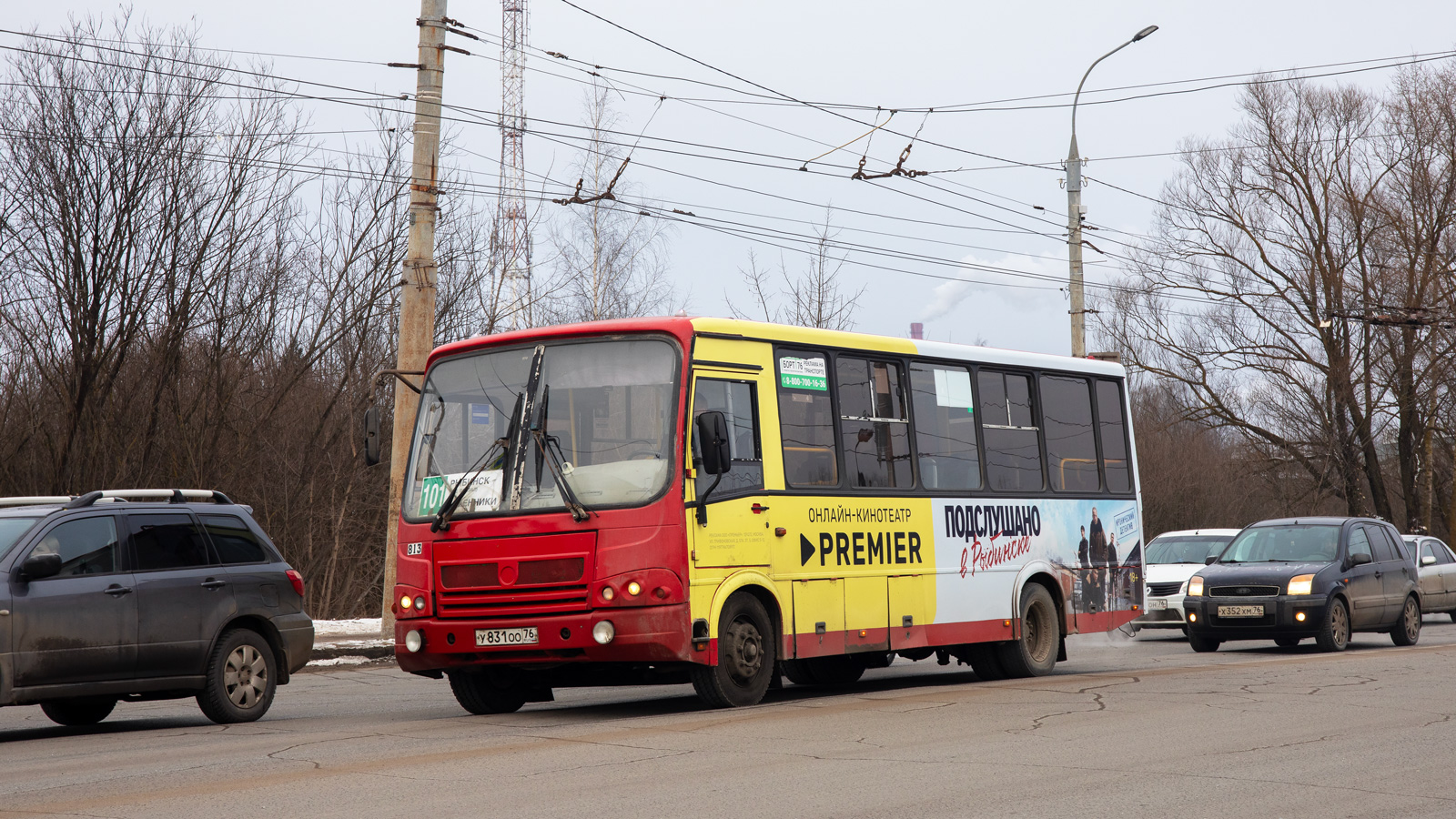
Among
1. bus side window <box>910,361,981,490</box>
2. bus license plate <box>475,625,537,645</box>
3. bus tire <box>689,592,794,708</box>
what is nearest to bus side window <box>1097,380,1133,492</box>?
bus side window <box>910,361,981,490</box>

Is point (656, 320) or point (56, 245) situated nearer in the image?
point (656, 320)

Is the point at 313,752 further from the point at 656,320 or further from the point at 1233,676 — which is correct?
the point at 1233,676

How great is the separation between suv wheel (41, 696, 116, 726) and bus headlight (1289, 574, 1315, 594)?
561 inches

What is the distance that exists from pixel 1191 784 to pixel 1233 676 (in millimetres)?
7326

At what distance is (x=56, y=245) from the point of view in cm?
2406

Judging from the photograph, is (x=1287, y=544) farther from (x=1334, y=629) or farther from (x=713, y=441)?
(x=713, y=441)

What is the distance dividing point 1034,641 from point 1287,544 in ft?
22.7

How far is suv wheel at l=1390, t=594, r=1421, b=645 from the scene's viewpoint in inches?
818

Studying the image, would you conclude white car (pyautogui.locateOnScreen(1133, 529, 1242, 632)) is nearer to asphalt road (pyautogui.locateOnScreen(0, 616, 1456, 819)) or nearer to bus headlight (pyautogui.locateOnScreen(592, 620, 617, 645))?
asphalt road (pyautogui.locateOnScreen(0, 616, 1456, 819))

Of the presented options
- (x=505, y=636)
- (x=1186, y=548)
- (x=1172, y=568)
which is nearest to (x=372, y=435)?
(x=505, y=636)

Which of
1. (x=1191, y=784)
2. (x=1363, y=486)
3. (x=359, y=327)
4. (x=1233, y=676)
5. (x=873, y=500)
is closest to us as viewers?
(x=1191, y=784)

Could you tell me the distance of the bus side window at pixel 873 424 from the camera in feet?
41.4

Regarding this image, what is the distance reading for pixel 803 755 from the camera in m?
8.66

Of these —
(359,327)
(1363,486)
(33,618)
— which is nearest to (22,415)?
(359,327)
